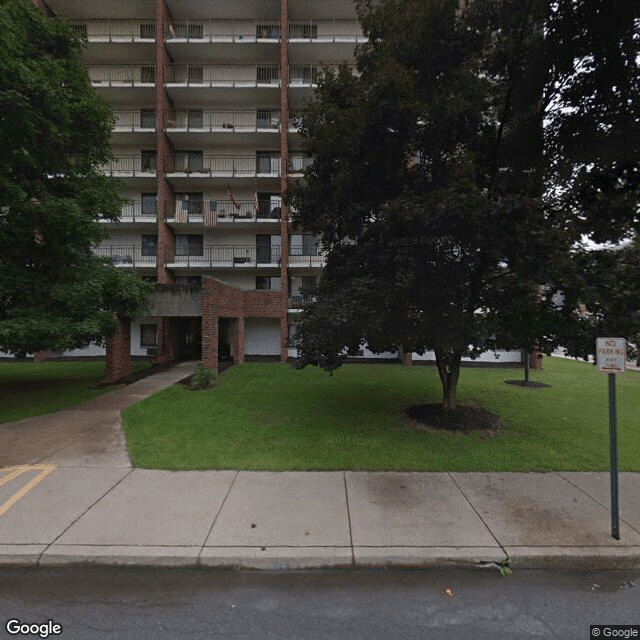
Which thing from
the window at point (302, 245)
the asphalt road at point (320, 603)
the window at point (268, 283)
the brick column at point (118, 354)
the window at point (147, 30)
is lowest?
the asphalt road at point (320, 603)

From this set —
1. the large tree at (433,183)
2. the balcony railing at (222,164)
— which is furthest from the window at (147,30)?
the large tree at (433,183)

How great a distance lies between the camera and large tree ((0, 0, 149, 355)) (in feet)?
25.5

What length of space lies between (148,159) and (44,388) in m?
14.8

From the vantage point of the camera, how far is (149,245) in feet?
67.2

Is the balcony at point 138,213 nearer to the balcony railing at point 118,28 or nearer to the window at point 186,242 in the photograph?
the window at point 186,242

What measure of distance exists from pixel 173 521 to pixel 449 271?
17.6 feet

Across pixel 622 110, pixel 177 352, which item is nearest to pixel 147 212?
pixel 177 352

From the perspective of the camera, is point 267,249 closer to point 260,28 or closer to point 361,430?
point 260,28

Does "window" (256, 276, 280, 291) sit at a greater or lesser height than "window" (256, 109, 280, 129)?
lesser

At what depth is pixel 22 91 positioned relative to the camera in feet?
24.8

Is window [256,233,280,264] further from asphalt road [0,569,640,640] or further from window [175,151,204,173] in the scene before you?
asphalt road [0,569,640,640]

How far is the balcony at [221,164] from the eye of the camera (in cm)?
1977

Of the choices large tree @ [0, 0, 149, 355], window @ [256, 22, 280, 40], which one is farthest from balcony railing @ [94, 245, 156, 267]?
window @ [256, 22, 280, 40]

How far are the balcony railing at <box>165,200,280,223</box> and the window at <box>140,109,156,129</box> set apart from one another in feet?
15.8
